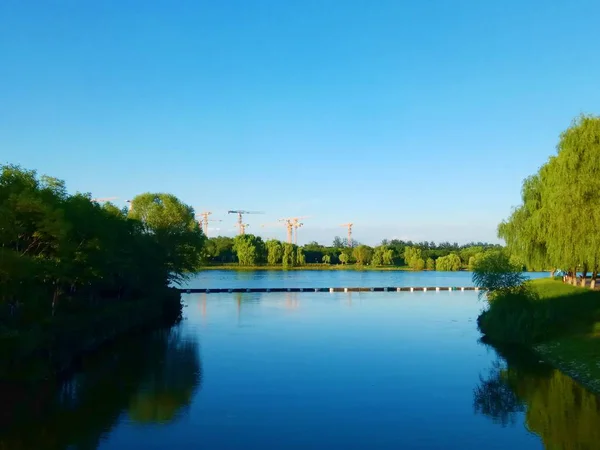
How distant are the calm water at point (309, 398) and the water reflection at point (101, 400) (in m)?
0.06

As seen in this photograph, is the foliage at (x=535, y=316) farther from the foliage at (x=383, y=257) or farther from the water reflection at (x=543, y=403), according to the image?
the foliage at (x=383, y=257)

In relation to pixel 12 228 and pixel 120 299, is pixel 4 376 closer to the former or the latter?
pixel 12 228

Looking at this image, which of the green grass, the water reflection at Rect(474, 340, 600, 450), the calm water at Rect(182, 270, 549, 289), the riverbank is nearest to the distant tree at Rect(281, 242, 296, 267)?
the calm water at Rect(182, 270, 549, 289)

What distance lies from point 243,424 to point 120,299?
30526 mm

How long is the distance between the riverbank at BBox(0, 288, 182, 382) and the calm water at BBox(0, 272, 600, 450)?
1172 mm

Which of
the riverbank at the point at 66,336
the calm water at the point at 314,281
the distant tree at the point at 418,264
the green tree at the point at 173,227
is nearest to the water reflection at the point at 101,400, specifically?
the riverbank at the point at 66,336

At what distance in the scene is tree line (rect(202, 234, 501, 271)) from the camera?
511 ft

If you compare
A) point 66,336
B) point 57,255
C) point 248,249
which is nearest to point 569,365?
point 66,336

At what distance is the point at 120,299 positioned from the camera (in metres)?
47.6

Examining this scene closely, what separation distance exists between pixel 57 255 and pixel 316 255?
162 metres

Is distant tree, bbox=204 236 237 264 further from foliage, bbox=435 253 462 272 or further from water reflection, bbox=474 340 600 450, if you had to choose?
water reflection, bbox=474 340 600 450

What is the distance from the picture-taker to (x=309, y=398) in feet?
76.4

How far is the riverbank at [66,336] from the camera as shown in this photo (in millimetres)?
22562

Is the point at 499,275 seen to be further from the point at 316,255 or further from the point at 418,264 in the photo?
the point at 316,255
